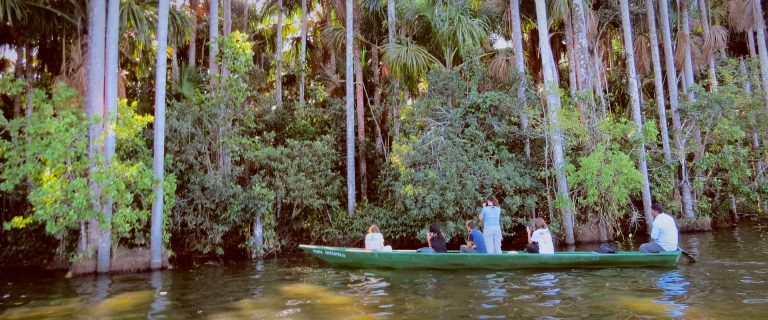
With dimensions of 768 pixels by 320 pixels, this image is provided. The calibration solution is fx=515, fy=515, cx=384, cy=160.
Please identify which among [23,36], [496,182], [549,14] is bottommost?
[496,182]

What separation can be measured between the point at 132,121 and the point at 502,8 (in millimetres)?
14743

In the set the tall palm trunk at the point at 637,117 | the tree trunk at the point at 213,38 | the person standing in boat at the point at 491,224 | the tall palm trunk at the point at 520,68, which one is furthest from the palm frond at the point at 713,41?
the tree trunk at the point at 213,38

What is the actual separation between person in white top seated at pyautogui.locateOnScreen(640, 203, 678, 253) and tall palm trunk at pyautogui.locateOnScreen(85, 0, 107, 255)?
42.8 ft

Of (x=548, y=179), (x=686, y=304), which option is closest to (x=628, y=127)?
(x=548, y=179)

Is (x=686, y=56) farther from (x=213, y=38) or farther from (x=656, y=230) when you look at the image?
(x=213, y=38)

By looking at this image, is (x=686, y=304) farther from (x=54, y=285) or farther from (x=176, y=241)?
(x=176, y=241)

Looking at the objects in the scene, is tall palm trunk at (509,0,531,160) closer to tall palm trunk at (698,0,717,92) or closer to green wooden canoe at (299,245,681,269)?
green wooden canoe at (299,245,681,269)

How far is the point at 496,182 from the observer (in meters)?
16.6

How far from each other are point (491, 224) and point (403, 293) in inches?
149

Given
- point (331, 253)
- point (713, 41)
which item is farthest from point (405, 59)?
point (713, 41)

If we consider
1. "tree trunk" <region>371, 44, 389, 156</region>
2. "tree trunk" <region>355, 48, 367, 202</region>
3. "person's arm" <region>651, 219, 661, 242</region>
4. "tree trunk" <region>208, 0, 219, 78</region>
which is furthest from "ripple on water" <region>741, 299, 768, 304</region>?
"tree trunk" <region>208, 0, 219, 78</region>

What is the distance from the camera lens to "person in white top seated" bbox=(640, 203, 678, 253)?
38.2ft

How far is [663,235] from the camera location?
465 inches

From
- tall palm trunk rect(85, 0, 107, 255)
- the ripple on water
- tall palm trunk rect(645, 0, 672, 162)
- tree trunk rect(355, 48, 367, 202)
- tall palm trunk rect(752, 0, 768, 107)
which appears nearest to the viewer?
the ripple on water
